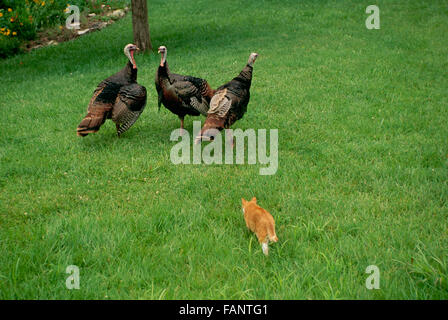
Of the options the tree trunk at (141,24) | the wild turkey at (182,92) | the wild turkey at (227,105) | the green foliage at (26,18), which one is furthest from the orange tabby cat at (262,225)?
the green foliage at (26,18)

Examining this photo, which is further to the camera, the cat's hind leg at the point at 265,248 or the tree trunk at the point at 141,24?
the tree trunk at the point at 141,24

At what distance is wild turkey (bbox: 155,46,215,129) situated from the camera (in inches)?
269

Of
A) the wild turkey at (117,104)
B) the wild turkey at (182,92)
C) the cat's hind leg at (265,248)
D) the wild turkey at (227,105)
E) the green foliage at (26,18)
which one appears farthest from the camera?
the green foliage at (26,18)

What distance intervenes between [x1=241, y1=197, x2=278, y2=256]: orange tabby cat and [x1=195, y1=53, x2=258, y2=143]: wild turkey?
80.5 inches

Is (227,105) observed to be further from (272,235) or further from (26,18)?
(26,18)

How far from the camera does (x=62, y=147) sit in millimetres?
6770

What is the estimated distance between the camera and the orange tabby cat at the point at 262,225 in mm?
3806

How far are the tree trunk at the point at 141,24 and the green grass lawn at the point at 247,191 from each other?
1.73 meters

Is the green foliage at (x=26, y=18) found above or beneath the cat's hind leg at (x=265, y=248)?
above

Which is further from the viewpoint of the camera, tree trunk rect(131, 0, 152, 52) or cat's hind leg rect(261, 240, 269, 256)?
tree trunk rect(131, 0, 152, 52)

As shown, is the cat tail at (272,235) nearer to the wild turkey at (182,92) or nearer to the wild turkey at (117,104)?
the wild turkey at (182,92)

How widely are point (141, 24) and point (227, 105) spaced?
7967 mm

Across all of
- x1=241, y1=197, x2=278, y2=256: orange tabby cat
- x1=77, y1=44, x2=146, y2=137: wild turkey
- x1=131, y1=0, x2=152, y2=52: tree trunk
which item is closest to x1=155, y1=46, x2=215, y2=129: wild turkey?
x1=77, y1=44, x2=146, y2=137: wild turkey

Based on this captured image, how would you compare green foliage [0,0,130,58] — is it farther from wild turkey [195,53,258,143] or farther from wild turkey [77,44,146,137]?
wild turkey [195,53,258,143]
